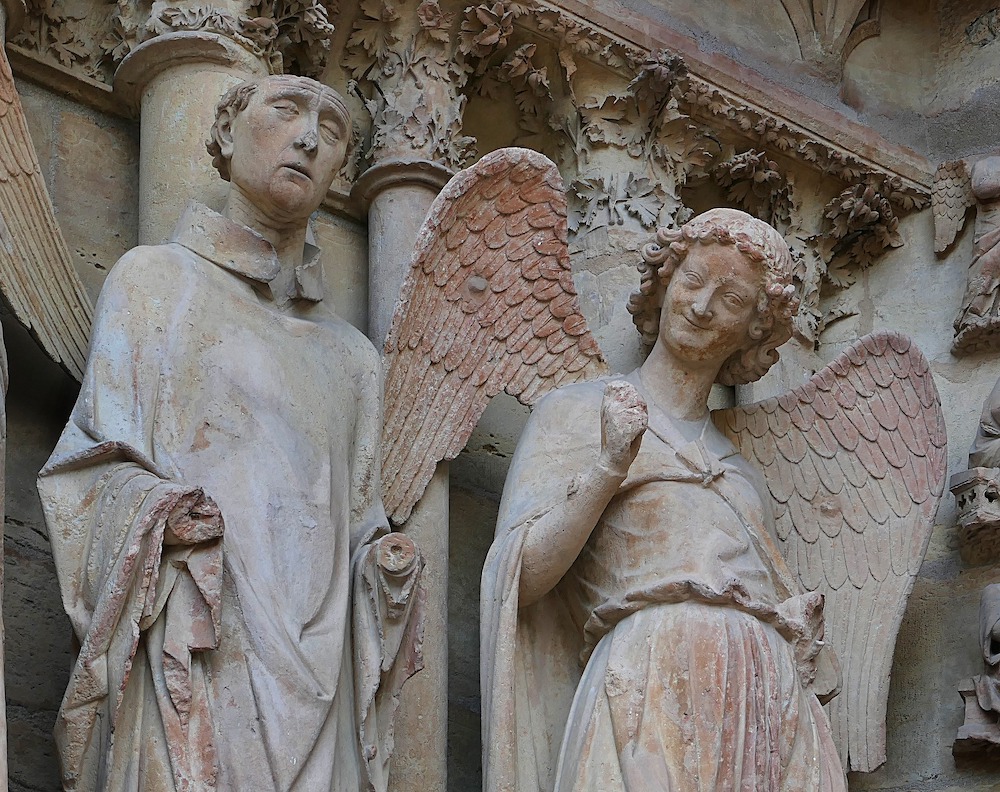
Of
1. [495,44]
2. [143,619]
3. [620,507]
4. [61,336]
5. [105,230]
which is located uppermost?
[495,44]

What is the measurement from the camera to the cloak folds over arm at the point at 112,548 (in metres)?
5.21

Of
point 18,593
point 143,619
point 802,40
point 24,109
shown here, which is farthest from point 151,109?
point 802,40

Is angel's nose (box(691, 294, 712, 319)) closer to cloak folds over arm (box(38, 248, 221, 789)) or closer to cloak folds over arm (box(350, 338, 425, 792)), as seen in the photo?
cloak folds over arm (box(350, 338, 425, 792))

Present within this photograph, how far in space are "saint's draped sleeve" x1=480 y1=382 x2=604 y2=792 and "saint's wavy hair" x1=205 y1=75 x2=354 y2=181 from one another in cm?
95

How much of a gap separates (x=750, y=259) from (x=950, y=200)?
184cm

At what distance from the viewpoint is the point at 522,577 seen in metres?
6.05

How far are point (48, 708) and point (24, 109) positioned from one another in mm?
1705

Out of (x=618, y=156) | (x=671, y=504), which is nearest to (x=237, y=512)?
(x=671, y=504)

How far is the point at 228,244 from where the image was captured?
5977 millimetres

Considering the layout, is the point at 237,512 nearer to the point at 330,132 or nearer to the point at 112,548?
the point at 112,548

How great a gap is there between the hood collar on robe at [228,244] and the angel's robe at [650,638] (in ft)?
2.85

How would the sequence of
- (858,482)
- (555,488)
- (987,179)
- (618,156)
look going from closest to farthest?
(555,488) < (858,482) < (618,156) < (987,179)

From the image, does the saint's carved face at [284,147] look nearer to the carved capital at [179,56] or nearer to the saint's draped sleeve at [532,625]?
the carved capital at [179,56]

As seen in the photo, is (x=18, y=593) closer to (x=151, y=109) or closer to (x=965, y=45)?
(x=151, y=109)
